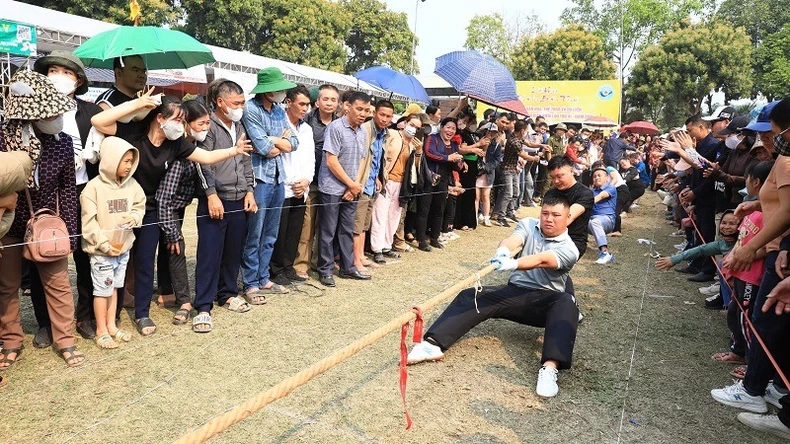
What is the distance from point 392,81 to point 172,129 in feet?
14.1

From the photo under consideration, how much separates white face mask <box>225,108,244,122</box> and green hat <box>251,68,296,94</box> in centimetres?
38

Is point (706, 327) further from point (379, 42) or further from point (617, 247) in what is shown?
point (379, 42)

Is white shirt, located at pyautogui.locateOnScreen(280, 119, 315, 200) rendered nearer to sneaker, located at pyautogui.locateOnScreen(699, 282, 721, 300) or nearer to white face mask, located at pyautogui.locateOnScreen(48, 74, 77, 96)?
white face mask, located at pyautogui.locateOnScreen(48, 74, 77, 96)

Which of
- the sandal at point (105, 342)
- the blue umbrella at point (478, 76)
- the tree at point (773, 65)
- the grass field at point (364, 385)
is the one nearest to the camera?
the grass field at point (364, 385)

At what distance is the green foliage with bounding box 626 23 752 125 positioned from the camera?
30391 mm

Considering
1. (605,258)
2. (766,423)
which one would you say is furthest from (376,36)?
(766,423)

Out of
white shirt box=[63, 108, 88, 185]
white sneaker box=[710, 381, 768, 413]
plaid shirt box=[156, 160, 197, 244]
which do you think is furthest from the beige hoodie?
white sneaker box=[710, 381, 768, 413]

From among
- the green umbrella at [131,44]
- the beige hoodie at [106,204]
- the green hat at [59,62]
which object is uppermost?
the green umbrella at [131,44]

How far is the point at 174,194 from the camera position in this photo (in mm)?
3988

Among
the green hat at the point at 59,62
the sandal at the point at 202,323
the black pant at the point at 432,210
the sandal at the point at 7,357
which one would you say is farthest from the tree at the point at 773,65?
the sandal at the point at 7,357

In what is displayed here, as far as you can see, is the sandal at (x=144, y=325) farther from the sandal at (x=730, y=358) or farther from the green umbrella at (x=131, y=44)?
the sandal at (x=730, y=358)

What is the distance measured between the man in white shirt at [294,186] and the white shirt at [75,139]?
1.61 meters

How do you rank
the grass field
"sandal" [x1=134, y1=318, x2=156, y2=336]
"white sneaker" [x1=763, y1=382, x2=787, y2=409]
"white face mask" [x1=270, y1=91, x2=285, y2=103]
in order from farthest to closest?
"white face mask" [x1=270, y1=91, x2=285, y2=103] → "sandal" [x1=134, y1=318, x2=156, y2=336] → "white sneaker" [x1=763, y1=382, x2=787, y2=409] → the grass field

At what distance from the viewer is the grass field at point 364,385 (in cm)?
279
